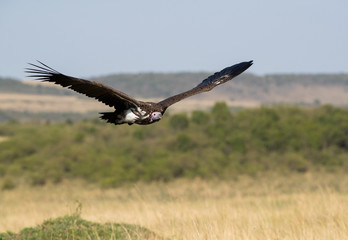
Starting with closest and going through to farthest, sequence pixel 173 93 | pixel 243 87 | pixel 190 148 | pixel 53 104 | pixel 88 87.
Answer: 1. pixel 88 87
2. pixel 190 148
3. pixel 53 104
4. pixel 173 93
5. pixel 243 87

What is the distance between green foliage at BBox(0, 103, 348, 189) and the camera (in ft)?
92.6

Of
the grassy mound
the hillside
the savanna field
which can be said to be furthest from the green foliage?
the hillside

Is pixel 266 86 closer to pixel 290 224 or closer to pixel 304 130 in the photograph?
pixel 304 130

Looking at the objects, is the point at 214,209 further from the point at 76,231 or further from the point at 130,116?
the point at 76,231

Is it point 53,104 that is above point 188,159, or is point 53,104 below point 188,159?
above

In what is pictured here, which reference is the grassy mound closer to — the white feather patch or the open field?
the white feather patch

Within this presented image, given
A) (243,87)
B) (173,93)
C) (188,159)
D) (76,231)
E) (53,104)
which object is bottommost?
(188,159)

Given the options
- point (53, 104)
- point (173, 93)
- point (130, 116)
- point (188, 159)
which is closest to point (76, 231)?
point (130, 116)

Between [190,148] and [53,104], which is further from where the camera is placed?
[53,104]

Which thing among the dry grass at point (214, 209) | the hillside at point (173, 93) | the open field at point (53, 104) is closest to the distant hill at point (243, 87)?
the hillside at point (173, 93)

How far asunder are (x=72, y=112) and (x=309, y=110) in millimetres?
74180

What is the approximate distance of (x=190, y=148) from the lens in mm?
30969

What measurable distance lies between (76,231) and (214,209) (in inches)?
90.5

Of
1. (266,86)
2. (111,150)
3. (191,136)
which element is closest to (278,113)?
(191,136)
